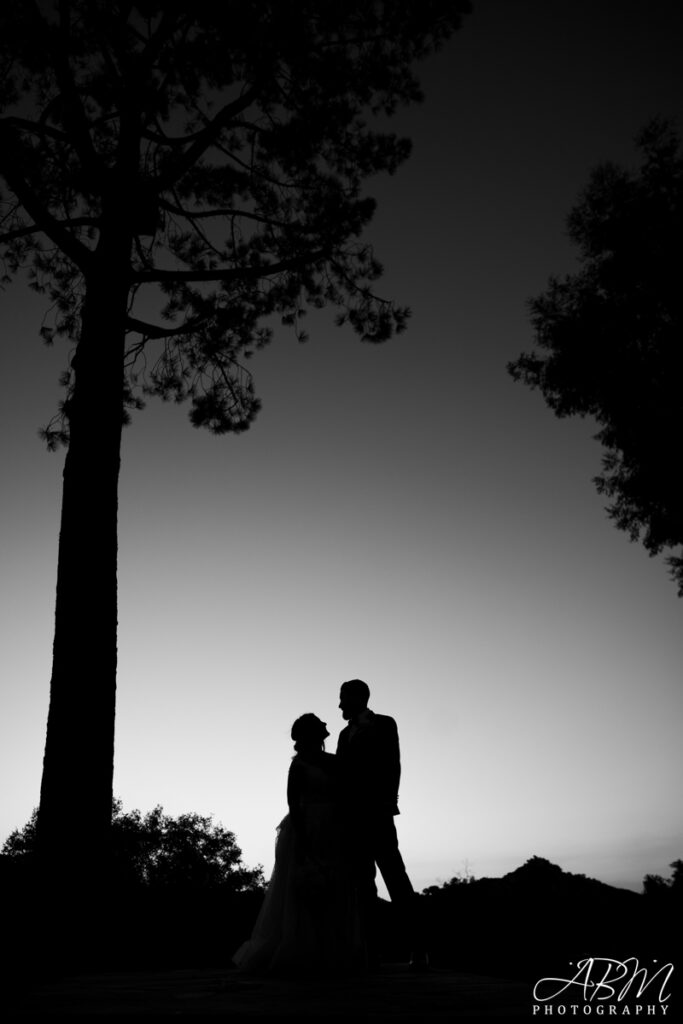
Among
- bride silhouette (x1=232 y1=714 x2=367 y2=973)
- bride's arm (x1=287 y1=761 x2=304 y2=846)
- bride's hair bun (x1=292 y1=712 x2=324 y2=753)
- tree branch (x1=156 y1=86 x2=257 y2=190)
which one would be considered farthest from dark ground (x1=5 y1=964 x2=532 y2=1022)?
tree branch (x1=156 y1=86 x2=257 y2=190)

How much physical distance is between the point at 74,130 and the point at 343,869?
9.37 m

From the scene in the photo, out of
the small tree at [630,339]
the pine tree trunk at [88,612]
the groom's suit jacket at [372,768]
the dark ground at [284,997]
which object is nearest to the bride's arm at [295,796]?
the groom's suit jacket at [372,768]

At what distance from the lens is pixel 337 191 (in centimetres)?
1229

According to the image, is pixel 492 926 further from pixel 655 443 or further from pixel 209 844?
pixel 209 844

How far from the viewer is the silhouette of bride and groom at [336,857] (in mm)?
5738

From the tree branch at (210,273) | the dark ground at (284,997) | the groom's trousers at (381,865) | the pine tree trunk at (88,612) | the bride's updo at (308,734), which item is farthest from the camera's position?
the tree branch at (210,273)

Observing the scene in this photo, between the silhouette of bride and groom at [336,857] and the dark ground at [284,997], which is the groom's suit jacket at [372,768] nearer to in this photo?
the silhouette of bride and groom at [336,857]

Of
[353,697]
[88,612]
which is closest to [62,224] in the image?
[88,612]

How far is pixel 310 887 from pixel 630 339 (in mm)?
14072

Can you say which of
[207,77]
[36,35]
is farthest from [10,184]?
[207,77]

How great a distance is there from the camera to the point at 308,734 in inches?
243

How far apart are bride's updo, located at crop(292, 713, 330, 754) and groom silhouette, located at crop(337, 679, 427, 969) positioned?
218 mm

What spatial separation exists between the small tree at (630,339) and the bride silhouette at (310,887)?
1160 cm

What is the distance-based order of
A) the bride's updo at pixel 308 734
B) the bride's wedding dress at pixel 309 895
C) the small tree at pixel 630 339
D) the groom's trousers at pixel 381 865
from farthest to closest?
the small tree at pixel 630 339
the bride's updo at pixel 308 734
the groom's trousers at pixel 381 865
the bride's wedding dress at pixel 309 895
